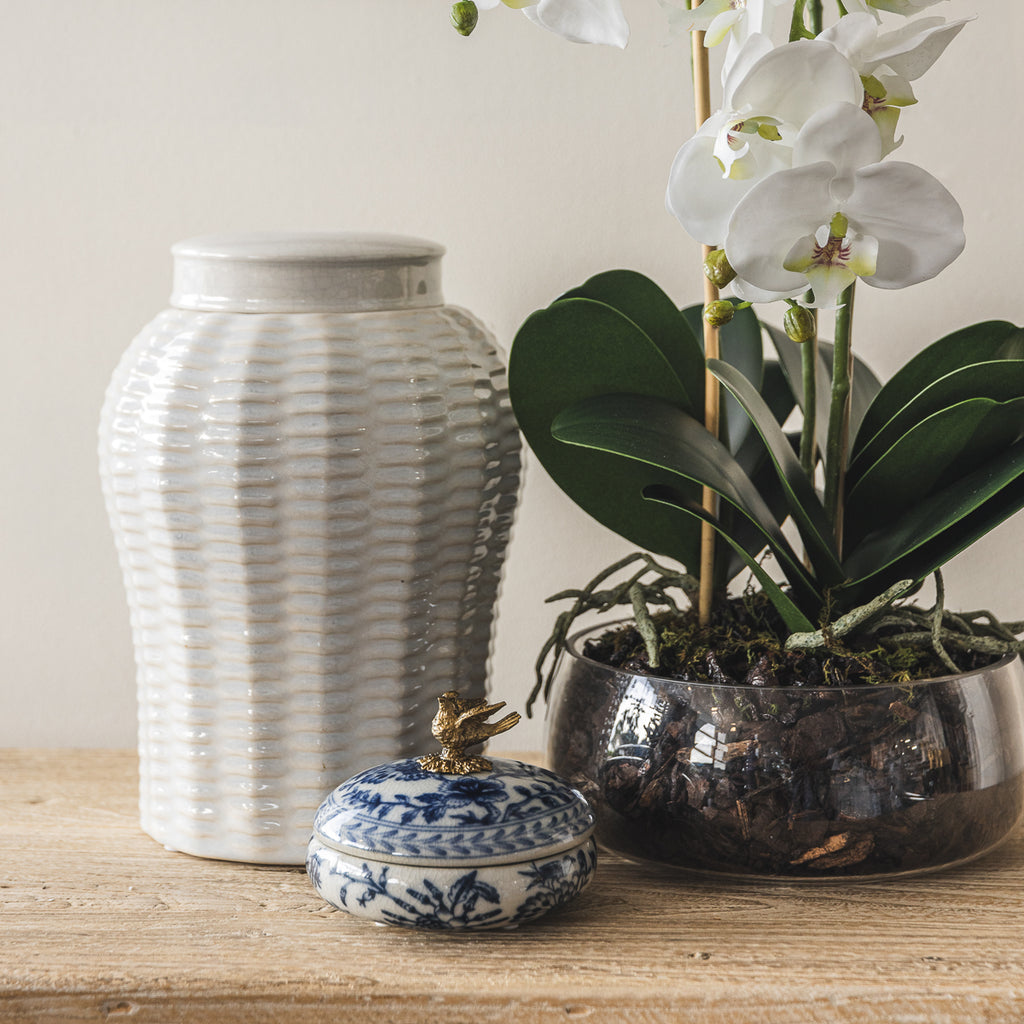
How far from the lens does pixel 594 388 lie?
2.18 ft

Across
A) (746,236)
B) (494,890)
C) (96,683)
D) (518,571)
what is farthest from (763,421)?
(96,683)

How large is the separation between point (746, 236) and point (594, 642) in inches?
11.5

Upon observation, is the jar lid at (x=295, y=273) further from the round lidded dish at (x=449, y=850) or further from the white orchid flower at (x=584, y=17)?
the round lidded dish at (x=449, y=850)

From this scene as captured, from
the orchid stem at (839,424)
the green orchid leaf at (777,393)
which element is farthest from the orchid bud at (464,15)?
the green orchid leaf at (777,393)

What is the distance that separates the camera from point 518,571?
0.97 metres

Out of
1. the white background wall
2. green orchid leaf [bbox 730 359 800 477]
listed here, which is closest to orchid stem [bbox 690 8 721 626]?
green orchid leaf [bbox 730 359 800 477]

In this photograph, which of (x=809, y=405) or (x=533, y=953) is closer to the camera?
(x=533, y=953)

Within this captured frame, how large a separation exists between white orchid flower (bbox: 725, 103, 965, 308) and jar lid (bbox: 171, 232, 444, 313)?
22 cm

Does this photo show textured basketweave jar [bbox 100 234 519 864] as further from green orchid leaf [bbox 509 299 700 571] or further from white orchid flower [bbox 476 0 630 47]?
white orchid flower [bbox 476 0 630 47]

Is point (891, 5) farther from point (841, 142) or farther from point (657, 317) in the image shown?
point (657, 317)

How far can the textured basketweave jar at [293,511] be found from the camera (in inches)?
24.7

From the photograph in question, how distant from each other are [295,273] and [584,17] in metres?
0.21

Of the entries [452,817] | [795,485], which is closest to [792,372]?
[795,485]

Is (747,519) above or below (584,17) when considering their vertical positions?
below
